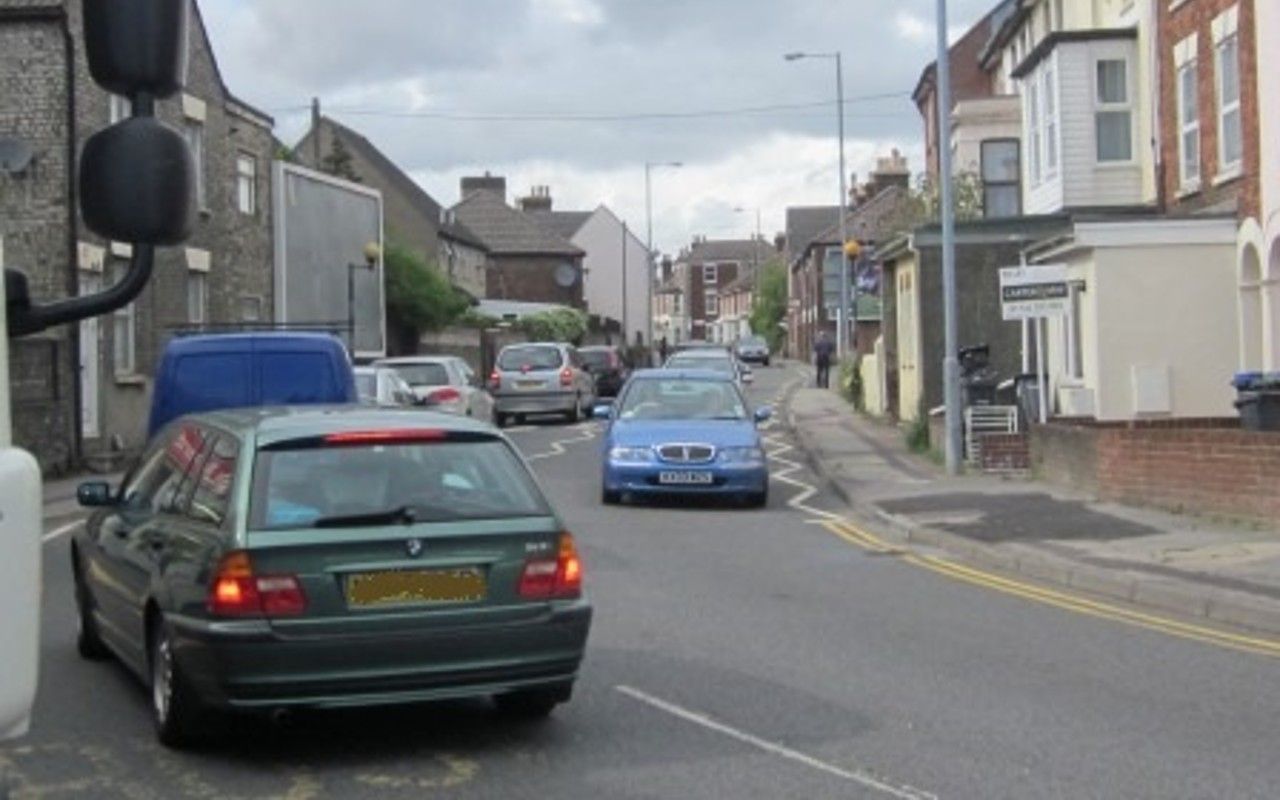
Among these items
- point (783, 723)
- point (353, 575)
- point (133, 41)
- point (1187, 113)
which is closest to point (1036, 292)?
point (1187, 113)

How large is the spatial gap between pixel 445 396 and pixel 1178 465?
13647 mm

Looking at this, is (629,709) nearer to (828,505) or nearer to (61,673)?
(61,673)

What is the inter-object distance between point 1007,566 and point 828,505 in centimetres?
597

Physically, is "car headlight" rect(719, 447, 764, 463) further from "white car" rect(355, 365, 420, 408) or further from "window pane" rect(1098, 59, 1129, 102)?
"window pane" rect(1098, 59, 1129, 102)

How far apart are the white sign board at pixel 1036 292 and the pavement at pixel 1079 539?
7.00 feet

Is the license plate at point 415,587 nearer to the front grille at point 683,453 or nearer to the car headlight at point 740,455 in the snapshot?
the front grille at point 683,453

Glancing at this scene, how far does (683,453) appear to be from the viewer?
61.9 feet

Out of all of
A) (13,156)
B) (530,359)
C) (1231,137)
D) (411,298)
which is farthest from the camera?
(411,298)

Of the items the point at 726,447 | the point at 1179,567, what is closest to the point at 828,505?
the point at 726,447

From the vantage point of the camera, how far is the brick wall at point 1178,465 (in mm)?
15242

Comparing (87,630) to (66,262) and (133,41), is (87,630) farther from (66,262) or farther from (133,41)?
(66,262)

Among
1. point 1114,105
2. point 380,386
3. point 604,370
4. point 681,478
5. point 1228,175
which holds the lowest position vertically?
point 681,478

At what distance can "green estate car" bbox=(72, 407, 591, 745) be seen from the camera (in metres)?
7.11

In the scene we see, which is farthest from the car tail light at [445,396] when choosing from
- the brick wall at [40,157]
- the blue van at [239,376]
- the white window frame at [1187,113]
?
the white window frame at [1187,113]
